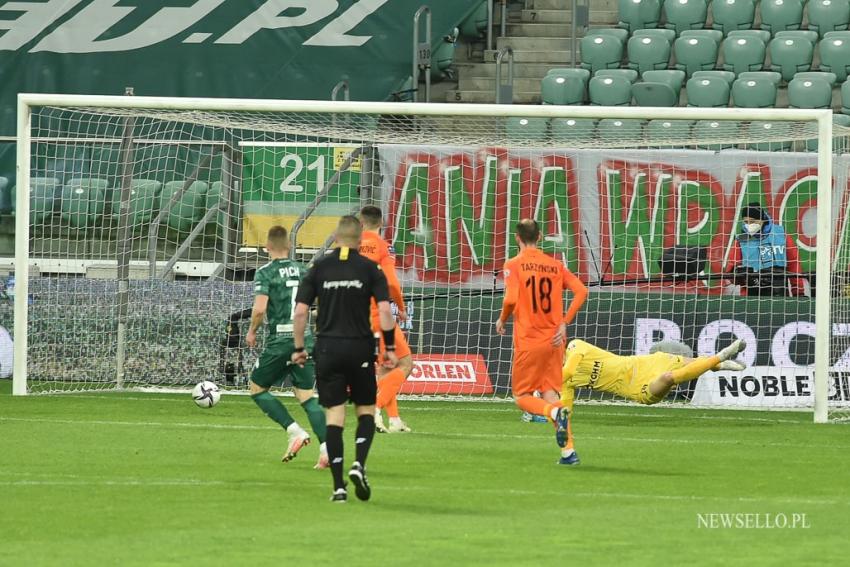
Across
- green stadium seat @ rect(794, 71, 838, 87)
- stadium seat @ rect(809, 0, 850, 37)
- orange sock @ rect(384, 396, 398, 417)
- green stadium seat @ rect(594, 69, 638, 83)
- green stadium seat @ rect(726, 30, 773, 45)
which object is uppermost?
stadium seat @ rect(809, 0, 850, 37)

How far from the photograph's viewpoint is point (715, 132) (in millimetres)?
18438

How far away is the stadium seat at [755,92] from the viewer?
72.7 ft

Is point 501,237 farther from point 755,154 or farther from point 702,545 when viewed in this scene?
point 702,545

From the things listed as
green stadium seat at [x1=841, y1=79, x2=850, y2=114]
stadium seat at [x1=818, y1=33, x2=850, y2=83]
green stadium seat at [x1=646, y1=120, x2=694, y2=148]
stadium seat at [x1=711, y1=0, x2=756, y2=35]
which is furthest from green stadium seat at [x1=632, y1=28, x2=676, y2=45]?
green stadium seat at [x1=646, y1=120, x2=694, y2=148]

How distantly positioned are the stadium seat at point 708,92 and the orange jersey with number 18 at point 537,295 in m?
10.1

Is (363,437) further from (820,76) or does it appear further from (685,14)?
(685,14)

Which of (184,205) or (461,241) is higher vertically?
(184,205)

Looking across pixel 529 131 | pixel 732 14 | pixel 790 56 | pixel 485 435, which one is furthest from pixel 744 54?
pixel 485 435

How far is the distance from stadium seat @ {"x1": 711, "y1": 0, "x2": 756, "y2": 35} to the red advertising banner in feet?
Result: 26.6

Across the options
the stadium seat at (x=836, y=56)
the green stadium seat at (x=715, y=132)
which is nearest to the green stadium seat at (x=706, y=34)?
the stadium seat at (x=836, y=56)

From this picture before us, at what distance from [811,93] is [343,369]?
13568 mm

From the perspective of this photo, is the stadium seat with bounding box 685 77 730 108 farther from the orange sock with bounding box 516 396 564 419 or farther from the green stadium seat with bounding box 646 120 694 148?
the orange sock with bounding box 516 396 564 419

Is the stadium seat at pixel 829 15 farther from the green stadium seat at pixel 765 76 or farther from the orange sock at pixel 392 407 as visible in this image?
the orange sock at pixel 392 407

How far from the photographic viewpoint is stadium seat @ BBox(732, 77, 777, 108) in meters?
22.2
